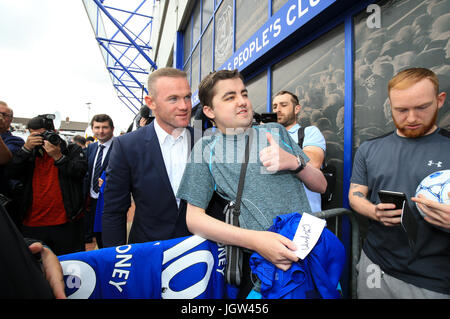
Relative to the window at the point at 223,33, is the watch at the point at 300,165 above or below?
below

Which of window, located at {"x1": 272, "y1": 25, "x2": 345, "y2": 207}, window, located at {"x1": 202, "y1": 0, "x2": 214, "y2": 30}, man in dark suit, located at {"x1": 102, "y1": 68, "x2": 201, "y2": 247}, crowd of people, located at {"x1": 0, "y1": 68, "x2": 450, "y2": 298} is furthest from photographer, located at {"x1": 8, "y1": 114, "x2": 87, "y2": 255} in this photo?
window, located at {"x1": 202, "y1": 0, "x2": 214, "y2": 30}

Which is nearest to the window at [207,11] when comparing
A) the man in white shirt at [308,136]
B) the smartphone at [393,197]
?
the man in white shirt at [308,136]

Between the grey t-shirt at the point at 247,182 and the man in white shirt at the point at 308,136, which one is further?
the man in white shirt at the point at 308,136

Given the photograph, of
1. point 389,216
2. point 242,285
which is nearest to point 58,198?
point 242,285

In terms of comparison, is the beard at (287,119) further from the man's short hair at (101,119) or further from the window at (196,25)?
the window at (196,25)

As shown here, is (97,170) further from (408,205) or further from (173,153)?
(408,205)

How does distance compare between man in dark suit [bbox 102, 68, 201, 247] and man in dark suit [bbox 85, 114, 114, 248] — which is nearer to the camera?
man in dark suit [bbox 102, 68, 201, 247]

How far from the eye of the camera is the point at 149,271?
3.48ft

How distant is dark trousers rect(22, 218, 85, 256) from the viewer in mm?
2422

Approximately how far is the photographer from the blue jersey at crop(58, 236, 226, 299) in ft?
6.10

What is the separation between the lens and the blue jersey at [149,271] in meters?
0.97

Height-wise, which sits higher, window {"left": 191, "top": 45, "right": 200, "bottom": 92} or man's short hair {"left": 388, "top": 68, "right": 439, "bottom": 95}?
window {"left": 191, "top": 45, "right": 200, "bottom": 92}

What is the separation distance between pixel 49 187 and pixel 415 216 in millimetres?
3090

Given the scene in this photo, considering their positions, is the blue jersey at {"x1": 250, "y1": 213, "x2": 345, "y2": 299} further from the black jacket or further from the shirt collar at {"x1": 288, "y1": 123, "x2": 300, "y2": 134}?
the black jacket
